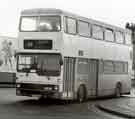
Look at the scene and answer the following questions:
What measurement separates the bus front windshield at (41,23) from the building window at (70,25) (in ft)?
2.01

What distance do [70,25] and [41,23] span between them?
1.39m

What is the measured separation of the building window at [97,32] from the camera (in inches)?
1005

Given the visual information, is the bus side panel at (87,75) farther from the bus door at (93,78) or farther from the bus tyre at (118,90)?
the bus tyre at (118,90)

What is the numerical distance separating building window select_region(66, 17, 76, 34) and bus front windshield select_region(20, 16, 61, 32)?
2.01ft

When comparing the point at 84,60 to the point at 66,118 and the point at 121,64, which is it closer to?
the point at 121,64

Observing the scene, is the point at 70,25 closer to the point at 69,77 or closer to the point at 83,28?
the point at 83,28

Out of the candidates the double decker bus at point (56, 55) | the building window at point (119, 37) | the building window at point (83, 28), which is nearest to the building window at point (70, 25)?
the double decker bus at point (56, 55)

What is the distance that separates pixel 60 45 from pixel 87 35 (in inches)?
126

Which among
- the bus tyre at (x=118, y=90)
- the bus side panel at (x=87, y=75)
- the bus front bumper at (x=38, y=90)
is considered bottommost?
the bus tyre at (x=118, y=90)

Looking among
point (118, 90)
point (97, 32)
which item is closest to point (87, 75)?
point (97, 32)

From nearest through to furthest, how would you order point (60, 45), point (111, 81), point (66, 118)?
point (66, 118)
point (60, 45)
point (111, 81)

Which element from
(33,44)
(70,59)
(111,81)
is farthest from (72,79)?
(111,81)

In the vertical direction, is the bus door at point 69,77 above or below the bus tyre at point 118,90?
above

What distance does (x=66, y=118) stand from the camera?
16.7 m
